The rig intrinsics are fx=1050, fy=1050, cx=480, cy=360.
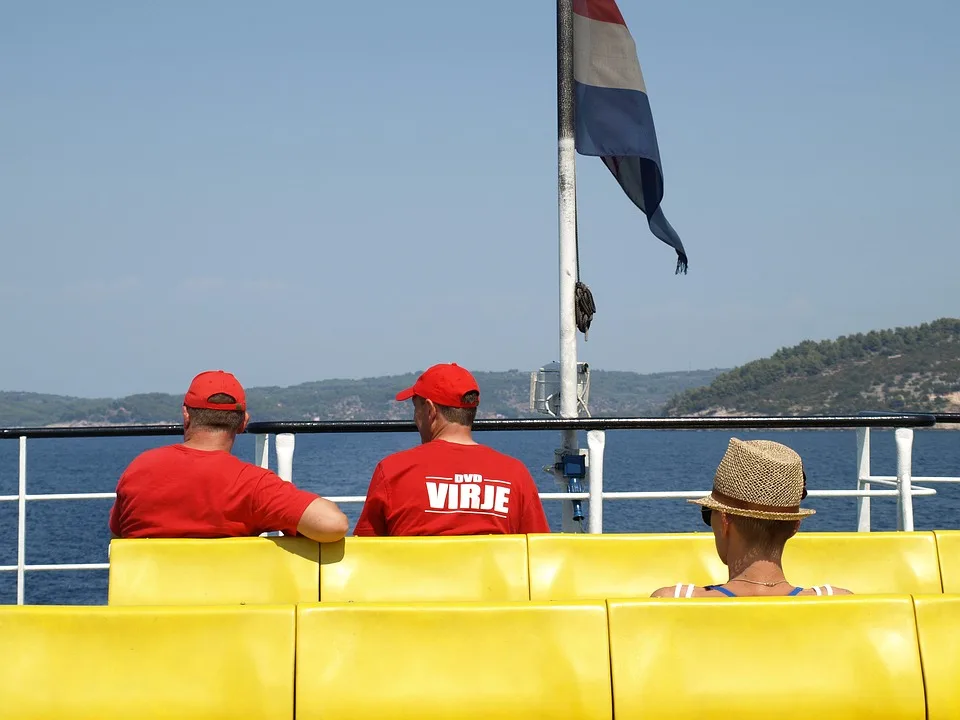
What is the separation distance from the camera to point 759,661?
2.12 m

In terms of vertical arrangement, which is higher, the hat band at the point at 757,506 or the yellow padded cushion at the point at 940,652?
the hat band at the point at 757,506

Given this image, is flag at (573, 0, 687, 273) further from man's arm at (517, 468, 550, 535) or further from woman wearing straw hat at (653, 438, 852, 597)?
woman wearing straw hat at (653, 438, 852, 597)

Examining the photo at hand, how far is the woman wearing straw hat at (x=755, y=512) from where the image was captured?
229 centimetres

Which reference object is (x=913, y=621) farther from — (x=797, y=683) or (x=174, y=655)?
(x=174, y=655)

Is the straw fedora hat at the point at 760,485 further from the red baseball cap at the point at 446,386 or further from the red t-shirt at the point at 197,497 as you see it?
the red baseball cap at the point at 446,386

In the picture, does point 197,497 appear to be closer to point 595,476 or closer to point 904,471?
point 595,476

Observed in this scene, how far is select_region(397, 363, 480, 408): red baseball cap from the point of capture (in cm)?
371

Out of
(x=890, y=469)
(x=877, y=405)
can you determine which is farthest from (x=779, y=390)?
(x=890, y=469)

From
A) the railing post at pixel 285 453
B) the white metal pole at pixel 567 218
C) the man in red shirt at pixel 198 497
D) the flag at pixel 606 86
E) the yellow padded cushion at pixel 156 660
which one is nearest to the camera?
the yellow padded cushion at pixel 156 660

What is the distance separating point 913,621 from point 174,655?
1.50 metres

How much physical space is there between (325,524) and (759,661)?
1.24 metres

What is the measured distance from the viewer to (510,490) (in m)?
3.48

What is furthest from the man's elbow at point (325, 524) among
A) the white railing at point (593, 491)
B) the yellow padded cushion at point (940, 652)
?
the white railing at point (593, 491)

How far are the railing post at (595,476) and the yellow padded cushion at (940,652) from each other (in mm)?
2513
